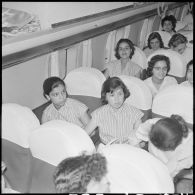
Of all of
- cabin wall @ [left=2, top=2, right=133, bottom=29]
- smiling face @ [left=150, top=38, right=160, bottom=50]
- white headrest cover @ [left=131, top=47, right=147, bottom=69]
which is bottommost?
white headrest cover @ [left=131, top=47, right=147, bottom=69]

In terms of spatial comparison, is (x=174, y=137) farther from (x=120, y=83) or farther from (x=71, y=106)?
(x=71, y=106)

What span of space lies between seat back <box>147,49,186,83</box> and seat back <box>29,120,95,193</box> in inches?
61.7

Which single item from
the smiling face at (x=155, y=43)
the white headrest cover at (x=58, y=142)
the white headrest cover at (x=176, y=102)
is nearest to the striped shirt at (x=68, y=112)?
the white headrest cover at (x=176, y=102)

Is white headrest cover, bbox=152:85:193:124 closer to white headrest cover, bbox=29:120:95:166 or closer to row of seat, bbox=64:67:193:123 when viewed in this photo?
row of seat, bbox=64:67:193:123

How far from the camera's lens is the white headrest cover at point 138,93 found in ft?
7.33

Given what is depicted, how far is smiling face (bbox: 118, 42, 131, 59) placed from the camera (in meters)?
3.28

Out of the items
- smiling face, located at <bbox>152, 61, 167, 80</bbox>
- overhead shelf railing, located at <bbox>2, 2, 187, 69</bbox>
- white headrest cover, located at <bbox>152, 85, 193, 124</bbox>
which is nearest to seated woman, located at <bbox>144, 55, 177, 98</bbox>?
smiling face, located at <bbox>152, 61, 167, 80</bbox>

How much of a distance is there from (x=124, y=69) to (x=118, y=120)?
1.33 metres

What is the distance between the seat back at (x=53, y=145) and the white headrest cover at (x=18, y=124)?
13 centimetres

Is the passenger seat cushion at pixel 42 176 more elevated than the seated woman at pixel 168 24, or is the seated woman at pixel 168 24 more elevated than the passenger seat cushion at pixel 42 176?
the seated woman at pixel 168 24

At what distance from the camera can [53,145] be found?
1.49 meters

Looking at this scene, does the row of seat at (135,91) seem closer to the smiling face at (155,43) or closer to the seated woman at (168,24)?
the smiling face at (155,43)

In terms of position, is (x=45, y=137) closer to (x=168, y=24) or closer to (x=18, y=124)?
(x=18, y=124)

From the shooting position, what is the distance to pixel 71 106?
7.84ft
